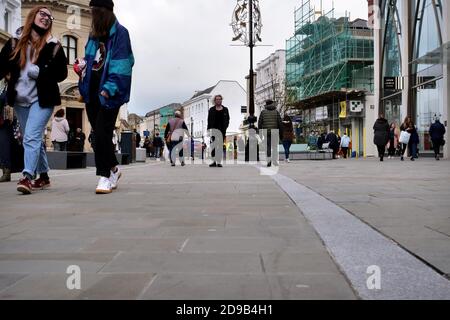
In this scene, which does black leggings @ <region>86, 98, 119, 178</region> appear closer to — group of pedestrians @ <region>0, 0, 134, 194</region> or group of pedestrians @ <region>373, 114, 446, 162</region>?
group of pedestrians @ <region>0, 0, 134, 194</region>

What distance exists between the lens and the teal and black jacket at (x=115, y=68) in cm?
597

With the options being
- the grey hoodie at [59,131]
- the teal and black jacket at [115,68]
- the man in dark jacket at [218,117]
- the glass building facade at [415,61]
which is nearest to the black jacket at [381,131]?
the glass building facade at [415,61]

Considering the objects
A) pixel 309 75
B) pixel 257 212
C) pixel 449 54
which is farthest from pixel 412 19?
pixel 257 212

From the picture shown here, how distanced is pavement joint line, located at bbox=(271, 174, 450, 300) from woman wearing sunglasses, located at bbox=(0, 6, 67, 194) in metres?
3.43

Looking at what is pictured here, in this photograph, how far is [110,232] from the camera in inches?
143

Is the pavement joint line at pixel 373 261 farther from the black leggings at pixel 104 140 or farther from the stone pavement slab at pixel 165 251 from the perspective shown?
the black leggings at pixel 104 140

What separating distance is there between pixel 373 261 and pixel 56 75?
4753mm

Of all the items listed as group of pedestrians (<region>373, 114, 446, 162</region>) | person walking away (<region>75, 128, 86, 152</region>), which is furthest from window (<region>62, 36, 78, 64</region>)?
group of pedestrians (<region>373, 114, 446, 162</region>)

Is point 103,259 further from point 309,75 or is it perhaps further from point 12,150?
point 309,75

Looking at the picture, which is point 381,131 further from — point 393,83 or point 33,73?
point 33,73

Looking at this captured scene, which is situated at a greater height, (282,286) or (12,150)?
(12,150)

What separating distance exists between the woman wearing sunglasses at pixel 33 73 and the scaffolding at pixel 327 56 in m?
36.8
